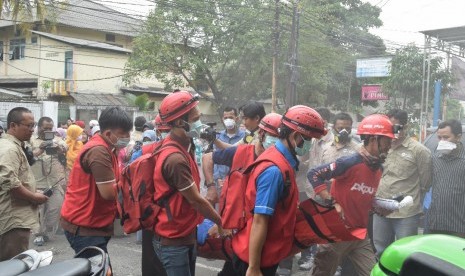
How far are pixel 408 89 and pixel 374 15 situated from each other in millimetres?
15654

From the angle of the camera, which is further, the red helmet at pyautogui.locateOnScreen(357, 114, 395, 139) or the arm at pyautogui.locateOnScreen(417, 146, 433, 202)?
the arm at pyautogui.locateOnScreen(417, 146, 433, 202)

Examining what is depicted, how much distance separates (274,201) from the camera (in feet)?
9.78

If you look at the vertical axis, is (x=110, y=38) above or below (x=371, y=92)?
above

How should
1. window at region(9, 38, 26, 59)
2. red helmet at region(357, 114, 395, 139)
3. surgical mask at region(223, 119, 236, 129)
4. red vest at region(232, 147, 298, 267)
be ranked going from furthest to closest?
window at region(9, 38, 26, 59), surgical mask at region(223, 119, 236, 129), red helmet at region(357, 114, 395, 139), red vest at region(232, 147, 298, 267)

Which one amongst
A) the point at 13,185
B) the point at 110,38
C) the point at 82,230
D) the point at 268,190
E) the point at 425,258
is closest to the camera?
the point at 425,258

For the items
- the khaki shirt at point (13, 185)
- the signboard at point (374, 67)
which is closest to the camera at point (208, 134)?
the khaki shirt at point (13, 185)

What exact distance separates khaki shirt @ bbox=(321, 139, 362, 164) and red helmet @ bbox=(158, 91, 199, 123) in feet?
9.38

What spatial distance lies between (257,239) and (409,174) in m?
2.93

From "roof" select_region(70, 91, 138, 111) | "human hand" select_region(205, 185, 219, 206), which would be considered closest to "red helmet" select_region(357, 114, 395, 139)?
"human hand" select_region(205, 185, 219, 206)

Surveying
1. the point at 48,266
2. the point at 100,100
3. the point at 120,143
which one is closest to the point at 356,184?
the point at 48,266

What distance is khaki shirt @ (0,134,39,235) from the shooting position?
13.5 ft

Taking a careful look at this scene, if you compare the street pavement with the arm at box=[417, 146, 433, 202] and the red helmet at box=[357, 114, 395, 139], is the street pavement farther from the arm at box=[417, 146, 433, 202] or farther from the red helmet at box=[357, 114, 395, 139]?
the red helmet at box=[357, 114, 395, 139]

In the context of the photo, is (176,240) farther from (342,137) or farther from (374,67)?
(374,67)

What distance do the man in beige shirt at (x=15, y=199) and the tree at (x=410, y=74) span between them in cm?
1877
